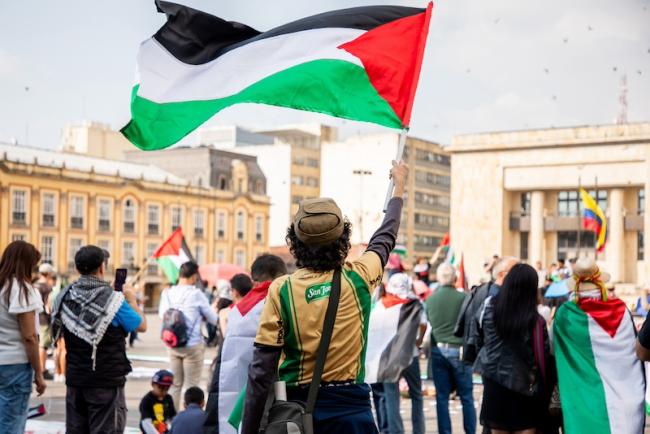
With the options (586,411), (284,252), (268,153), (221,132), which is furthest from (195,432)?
(221,132)

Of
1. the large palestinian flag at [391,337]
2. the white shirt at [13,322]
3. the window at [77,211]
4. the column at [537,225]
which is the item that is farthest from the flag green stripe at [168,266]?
the window at [77,211]

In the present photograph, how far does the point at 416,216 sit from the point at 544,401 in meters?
98.6

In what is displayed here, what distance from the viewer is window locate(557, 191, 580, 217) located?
222 feet

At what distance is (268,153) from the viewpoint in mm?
102438

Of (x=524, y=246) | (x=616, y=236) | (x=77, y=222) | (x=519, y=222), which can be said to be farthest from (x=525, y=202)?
(x=77, y=222)

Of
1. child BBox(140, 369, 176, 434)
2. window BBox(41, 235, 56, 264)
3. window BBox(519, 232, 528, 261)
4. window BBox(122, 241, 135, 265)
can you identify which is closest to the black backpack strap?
child BBox(140, 369, 176, 434)

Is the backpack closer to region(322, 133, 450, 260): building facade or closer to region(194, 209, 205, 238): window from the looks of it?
region(194, 209, 205, 238): window

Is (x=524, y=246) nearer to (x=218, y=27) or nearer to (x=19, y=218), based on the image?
(x=19, y=218)

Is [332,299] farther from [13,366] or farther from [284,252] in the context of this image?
[284,252]

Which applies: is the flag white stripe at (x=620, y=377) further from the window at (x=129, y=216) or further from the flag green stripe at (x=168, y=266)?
the window at (x=129, y=216)

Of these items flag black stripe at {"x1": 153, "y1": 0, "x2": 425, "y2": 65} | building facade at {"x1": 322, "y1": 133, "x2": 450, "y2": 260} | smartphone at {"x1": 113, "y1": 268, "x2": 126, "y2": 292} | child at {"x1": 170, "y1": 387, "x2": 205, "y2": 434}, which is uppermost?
building facade at {"x1": 322, "y1": 133, "x2": 450, "y2": 260}

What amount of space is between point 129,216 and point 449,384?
2619 inches

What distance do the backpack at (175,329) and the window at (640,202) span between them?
181 ft

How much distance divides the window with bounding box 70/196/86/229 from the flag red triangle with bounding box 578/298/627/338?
6579cm
